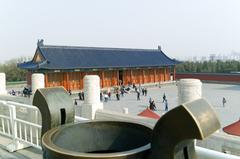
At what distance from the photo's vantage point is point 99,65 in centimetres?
2805

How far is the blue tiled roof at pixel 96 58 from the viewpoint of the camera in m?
25.7

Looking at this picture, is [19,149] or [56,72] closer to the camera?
[19,149]

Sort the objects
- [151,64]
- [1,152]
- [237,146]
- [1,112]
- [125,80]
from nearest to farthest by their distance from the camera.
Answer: [237,146], [1,152], [1,112], [125,80], [151,64]

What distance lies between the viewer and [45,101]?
230 cm

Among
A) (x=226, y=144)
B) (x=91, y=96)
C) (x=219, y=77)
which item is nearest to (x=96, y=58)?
(x=219, y=77)

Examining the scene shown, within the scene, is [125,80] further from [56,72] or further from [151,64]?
[56,72]

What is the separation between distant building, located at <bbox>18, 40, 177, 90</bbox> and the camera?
2517 centimetres

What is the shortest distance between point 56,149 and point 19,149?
10.8ft

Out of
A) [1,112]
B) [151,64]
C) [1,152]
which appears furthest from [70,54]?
[1,152]

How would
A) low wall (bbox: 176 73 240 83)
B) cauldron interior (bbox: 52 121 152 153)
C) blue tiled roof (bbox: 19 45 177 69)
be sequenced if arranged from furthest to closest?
low wall (bbox: 176 73 240 83) < blue tiled roof (bbox: 19 45 177 69) < cauldron interior (bbox: 52 121 152 153)

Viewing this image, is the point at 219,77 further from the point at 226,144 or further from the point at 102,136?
the point at 102,136

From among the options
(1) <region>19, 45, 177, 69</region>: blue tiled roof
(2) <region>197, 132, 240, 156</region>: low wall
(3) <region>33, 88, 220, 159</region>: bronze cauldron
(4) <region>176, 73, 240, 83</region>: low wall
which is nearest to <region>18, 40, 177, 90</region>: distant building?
(1) <region>19, 45, 177, 69</region>: blue tiled roof

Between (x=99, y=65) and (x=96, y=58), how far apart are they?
163 centimetres

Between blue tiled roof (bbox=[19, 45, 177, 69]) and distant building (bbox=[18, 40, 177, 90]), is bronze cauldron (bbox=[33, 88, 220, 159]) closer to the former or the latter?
distant building (bbox=[18, 40, 177, 90])
